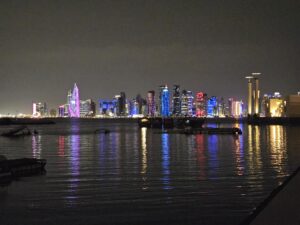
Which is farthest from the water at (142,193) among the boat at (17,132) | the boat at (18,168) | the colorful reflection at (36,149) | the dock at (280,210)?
the boat at (17,132)

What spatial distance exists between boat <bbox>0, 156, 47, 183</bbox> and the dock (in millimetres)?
14900

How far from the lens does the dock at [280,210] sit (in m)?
10.7

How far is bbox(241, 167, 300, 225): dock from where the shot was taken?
1073 cm

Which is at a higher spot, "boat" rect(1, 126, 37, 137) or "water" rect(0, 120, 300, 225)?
"boat" rect(1, 126, 37, 137)

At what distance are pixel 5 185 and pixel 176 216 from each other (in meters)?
10.7

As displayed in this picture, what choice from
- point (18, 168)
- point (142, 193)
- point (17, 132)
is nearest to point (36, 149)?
point (18, 168)

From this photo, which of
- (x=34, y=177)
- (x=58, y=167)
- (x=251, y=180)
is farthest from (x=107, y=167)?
(x=251, y=180)

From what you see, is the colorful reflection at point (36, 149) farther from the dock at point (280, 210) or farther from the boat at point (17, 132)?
the dock at point (280, 210)

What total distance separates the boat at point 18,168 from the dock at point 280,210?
14.9 meters

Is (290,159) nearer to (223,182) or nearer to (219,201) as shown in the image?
(223,182)

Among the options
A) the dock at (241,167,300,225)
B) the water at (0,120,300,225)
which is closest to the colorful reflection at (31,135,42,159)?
the water at (0,120,300,225)

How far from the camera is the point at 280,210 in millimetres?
11891

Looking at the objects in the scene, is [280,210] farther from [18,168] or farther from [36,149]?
[36,149]

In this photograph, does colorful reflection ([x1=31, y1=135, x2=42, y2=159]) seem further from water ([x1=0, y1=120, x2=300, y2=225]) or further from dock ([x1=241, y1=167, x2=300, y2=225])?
dock ([x1=241, y1=167, x2=300, y2=225])
